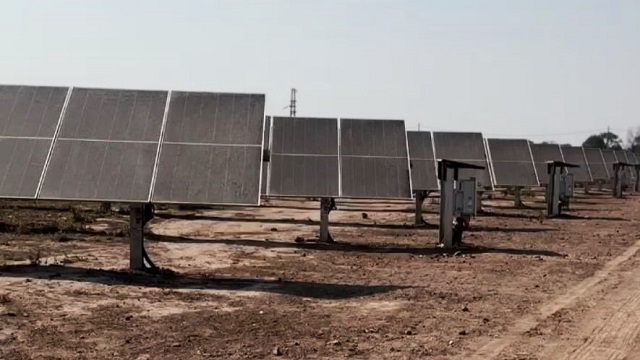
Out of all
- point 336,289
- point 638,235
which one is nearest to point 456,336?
point 336,289

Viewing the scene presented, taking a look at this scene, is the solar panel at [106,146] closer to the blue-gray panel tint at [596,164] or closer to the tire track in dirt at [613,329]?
the tire track in dirt at [613,329]

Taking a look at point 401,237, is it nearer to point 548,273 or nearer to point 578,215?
point 548,273

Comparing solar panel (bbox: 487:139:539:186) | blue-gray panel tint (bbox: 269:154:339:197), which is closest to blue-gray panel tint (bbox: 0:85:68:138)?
blue-gray panel tint (bbox: 269:154:339:197)

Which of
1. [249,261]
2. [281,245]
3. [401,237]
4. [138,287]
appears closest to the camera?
[138,287]

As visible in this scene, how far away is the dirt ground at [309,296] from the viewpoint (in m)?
8.23

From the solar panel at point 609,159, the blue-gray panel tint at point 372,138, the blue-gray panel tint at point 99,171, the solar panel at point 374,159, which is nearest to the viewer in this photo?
the blue-gray panel tint at point 99,171

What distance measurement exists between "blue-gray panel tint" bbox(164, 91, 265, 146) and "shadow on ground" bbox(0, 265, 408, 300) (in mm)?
2305

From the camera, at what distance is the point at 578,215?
32.2 m

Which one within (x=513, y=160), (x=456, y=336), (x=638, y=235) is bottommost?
(x=456, y=336)

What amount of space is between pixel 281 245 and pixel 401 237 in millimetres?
4177

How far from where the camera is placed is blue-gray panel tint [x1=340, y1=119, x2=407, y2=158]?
65.6 ft

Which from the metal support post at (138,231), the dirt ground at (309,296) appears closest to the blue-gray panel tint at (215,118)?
the metal support post at (138,231)

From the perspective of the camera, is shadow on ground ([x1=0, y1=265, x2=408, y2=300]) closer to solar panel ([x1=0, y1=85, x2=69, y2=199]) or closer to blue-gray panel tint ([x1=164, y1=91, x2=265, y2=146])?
solar panel ([x1=0, y1=85, x2=69, y2=199])

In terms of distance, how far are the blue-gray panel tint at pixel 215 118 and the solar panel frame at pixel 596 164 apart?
46195mm
